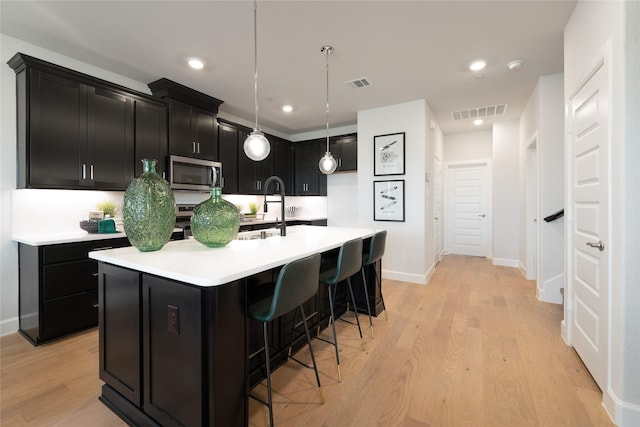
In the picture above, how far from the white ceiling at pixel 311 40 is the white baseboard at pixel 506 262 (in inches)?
118

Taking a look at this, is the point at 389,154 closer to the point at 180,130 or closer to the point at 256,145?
the point at 256,145

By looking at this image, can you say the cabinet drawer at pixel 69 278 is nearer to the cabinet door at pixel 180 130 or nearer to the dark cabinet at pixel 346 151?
the cabinet door at pixel 180 130

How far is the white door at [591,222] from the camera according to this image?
1.67 m

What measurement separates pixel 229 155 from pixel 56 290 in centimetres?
267

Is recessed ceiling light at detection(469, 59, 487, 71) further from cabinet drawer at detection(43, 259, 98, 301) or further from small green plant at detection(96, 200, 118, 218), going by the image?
cabinet drawer at detection(43, 259, 98, 301)

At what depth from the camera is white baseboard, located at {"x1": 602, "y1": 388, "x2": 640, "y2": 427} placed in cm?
144

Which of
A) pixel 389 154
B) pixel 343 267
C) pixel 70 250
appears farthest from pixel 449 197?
pixel 70 250

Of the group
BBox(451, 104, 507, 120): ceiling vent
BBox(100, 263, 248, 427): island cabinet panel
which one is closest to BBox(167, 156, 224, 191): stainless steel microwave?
BBox(100, 263, 248, 427): island cabinet panel

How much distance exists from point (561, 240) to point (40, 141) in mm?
5556

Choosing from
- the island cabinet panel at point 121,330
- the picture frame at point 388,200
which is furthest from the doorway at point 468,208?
the island cabinet panel at point 121,330

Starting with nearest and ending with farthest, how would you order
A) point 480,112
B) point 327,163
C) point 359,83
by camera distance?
1. point 327,163
2. point 359,83
3. point 480,112

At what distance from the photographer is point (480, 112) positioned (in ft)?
15.0

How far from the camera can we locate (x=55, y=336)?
2406mm

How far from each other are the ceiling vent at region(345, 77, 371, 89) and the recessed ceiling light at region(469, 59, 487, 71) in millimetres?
1154
